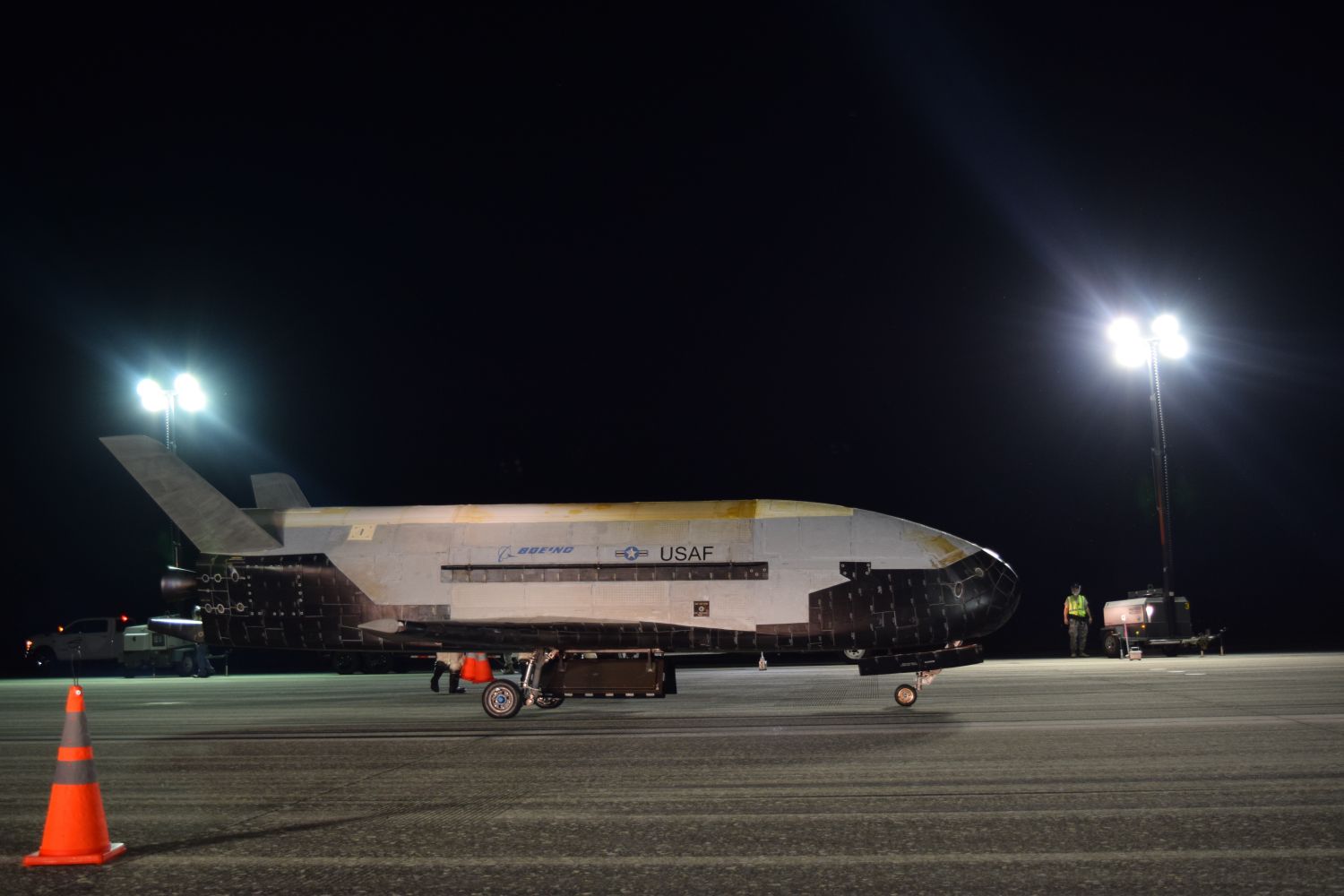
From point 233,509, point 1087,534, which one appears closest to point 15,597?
point 233,509

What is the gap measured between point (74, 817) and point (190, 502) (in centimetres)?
1390

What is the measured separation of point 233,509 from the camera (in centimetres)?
1983

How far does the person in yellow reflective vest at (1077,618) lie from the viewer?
3500cm

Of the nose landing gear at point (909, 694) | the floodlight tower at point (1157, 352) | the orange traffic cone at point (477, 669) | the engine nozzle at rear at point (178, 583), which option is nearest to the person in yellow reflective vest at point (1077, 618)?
the floodlight tower at point (1157, 352)

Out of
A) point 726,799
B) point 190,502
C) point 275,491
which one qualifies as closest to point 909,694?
point 726,799

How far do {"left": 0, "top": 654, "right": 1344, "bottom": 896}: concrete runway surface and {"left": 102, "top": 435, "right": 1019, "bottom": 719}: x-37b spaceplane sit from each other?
104 cm

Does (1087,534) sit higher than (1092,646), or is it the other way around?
(1087,534)

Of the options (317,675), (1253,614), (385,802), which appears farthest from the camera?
(1253,614)

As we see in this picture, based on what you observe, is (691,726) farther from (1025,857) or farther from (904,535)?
(1025,857)

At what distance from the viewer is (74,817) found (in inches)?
274

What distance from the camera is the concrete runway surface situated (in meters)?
6.35

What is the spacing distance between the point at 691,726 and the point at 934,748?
4.24m

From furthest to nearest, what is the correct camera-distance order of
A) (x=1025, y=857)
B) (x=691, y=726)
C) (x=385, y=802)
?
(x=691, y=726), (x=385, y=802), (x=1025, y=857)

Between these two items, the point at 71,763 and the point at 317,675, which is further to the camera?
the point at 317,675
